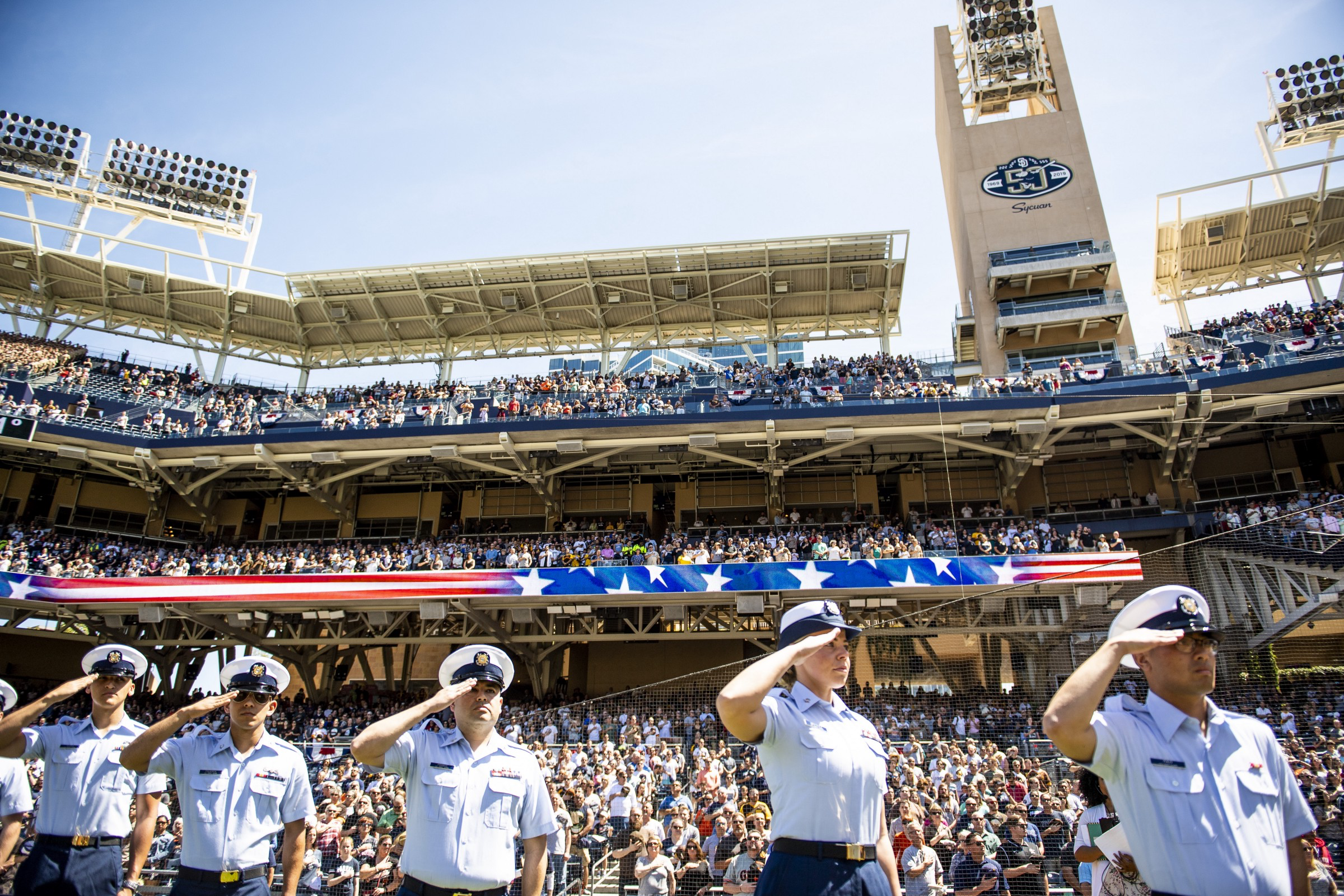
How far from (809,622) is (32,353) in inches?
1464

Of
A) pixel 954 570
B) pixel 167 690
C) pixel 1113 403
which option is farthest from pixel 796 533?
pixel 167 690

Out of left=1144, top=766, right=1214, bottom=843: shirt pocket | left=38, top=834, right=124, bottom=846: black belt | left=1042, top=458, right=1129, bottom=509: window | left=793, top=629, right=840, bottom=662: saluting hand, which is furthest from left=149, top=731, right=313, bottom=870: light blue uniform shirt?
left=1042, top=458, right=1129, bottom=509: window

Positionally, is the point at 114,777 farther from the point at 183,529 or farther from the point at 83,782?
the point at 183,529

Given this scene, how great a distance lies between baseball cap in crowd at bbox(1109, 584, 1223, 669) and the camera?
281 centimetres

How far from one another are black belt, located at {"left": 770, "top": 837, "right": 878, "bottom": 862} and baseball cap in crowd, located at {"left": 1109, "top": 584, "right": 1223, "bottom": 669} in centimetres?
123

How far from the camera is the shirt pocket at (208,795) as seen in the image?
446 centimetres

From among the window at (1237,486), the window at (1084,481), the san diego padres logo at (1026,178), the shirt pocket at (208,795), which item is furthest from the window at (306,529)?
the window at (1237,486)

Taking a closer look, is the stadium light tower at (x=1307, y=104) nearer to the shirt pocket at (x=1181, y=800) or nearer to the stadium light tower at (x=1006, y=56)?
the stadium light tower at (x=1006, y=56)

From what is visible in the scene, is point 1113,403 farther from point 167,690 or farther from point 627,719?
point 167,690

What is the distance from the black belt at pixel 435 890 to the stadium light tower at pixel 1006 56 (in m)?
37.8

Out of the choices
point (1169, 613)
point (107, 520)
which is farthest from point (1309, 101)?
point (107, 520)

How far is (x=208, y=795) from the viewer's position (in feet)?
14.8


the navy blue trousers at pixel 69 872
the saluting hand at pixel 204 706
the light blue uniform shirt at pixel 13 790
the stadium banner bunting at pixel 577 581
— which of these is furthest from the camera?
the stadium banner bunting at pixel 577 581

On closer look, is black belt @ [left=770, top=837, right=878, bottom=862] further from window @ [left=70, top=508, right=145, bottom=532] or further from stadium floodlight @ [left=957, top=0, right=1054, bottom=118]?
stadium floodlight @ [left=957, top=0, right=1054, bottom=118]
